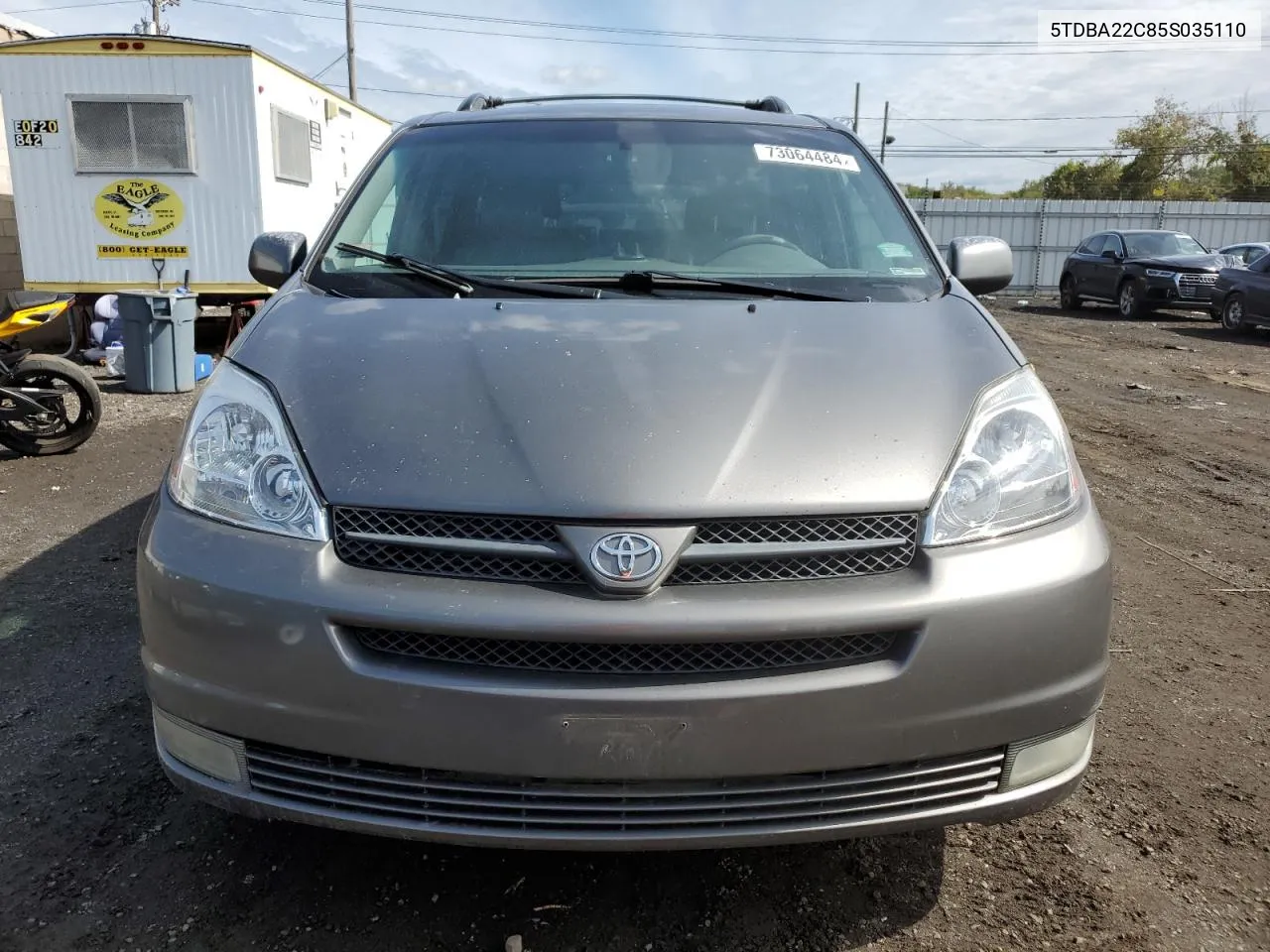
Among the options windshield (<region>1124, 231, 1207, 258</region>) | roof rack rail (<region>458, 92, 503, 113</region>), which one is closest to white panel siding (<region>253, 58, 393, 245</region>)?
roof rack rail (<region>458, 92, 503, 113</region>)

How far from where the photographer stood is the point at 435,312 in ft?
7.67

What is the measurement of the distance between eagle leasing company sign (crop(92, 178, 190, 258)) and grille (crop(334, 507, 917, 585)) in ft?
32.1

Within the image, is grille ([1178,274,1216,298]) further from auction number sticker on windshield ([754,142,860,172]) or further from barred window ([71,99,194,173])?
auction number sticker on windshield ([754,142,860,172])

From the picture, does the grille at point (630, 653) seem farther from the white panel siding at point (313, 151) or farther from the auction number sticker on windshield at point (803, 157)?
the white panel siding at point (313, 151)

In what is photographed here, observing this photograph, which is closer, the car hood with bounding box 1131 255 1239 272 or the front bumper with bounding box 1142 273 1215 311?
the front bumper with bounding box 1142 273 1215 311

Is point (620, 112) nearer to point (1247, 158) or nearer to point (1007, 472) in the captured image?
point (1007, 472)

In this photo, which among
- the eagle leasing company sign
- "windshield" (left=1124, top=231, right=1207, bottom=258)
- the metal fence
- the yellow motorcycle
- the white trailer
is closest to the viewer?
the yellow motorcycle

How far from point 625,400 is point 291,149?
10540 millimetres

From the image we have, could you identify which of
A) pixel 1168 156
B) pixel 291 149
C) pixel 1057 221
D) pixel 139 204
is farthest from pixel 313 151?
pixel 1168 156

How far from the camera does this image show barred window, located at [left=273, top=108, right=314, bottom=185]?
34.8 ft

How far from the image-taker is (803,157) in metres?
3.15

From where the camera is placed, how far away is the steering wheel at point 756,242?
2854mm

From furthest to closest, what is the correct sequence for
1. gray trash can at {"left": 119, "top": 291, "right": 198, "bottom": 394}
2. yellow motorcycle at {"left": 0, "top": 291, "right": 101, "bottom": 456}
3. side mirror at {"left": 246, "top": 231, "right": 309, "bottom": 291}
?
gray trash can at {"left": 119, "top": 291, "right": 198, "bottom": 394} < yellow motorcycle at {"left": 0, "top": 291, "right": 101, "bottom": 456} < side mirror at {"left": 246, "top": 231, "right": 309, "bottom": 291}

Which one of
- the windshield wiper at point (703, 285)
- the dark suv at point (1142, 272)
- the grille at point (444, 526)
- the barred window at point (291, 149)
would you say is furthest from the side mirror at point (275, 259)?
the dark suv at point (1142, 272)
